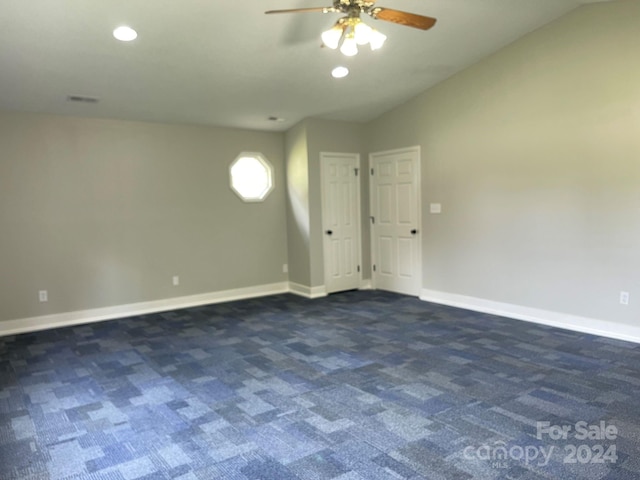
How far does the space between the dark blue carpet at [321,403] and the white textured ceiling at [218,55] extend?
263 cm

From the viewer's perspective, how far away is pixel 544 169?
4.81 m

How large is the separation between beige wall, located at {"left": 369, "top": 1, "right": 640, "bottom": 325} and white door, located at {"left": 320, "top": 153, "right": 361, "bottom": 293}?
1.18m

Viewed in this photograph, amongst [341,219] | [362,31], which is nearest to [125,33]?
[362,31]

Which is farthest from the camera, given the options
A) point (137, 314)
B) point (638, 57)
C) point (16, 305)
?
point (137, 314)

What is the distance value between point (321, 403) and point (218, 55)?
3.28 m

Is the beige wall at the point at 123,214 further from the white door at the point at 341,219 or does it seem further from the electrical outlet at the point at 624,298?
the electrical outlet at the point at 624,298

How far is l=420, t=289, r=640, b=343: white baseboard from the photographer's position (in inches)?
168

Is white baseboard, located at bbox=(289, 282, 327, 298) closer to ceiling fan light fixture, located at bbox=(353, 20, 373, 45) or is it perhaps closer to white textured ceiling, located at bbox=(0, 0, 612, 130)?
white textured ceiling, located at bbox=(0, 0, 612, 130)

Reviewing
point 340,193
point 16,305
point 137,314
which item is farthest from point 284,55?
point 16,305

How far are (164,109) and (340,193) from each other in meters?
2.75

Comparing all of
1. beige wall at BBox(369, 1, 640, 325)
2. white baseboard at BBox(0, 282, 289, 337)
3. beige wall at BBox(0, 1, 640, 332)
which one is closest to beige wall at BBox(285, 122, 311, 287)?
beige wall at BBox(0, 1, 640, 332)

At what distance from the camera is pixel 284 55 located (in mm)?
4484

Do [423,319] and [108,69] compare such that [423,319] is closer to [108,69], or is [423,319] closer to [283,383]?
[283,383]

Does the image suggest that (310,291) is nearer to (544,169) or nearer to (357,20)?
(544,169)
